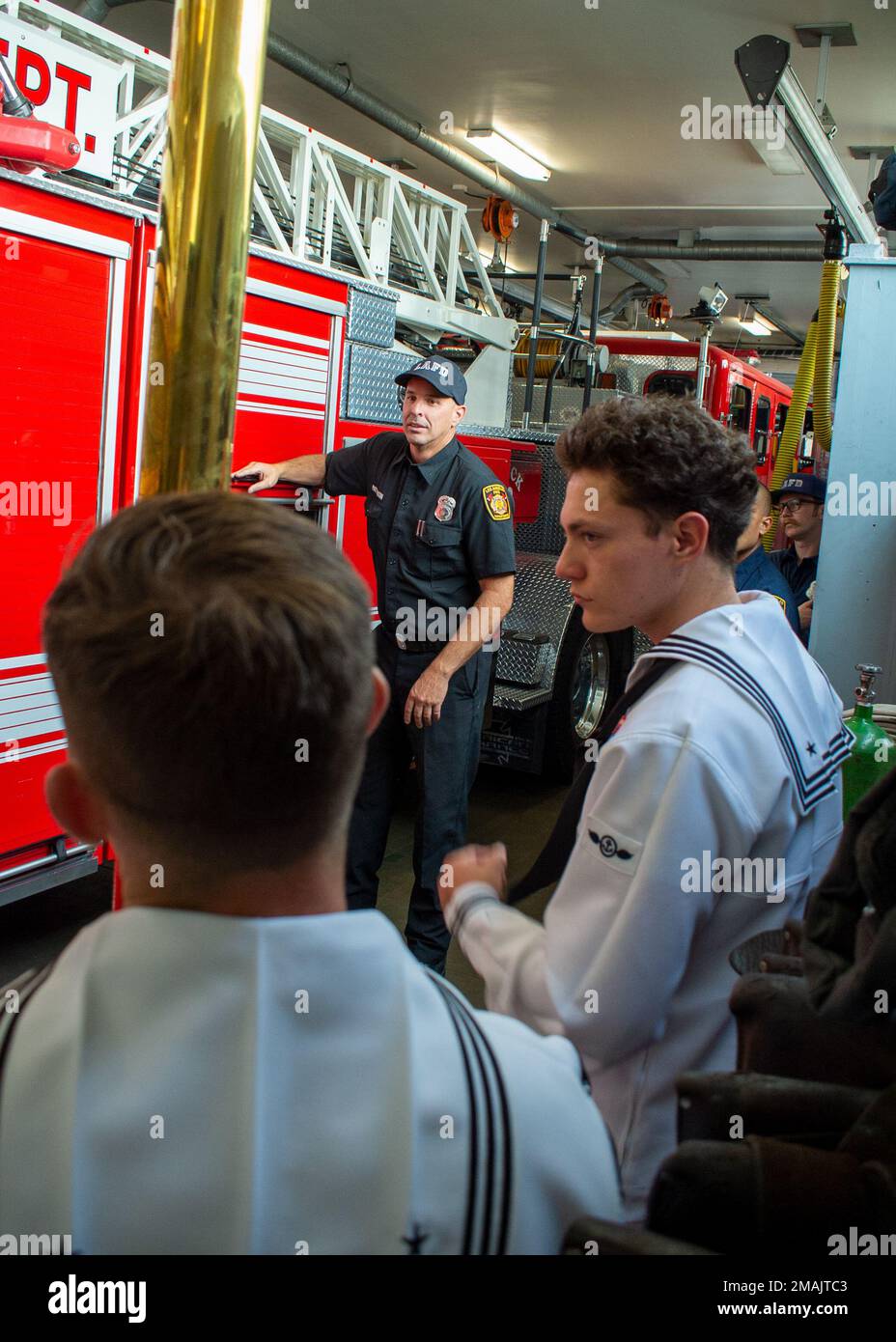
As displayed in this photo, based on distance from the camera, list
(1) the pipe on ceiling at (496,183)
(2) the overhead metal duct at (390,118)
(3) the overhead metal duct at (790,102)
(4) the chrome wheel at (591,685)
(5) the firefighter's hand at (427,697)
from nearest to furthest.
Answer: (5) the firefighter's hand at (427,697)
(4) the chrome wheel at (591,685)
(3) the overhead metal duct at (790,102)
(2) the overhead metal duct at (390,118)
(1) the pipe on ceiling at (496,183)

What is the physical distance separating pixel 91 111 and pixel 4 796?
2250 mm

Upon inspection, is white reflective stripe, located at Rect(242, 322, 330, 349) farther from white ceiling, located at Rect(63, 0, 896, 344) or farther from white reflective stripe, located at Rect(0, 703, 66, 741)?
white ceiling, located at Rect(63, 0, 896, 344)

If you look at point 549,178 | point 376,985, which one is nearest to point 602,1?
point 549,178

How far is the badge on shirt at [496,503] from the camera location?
412cm

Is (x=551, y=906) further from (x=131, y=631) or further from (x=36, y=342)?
(x=36, y=342)

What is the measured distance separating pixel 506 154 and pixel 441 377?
960 centimetres

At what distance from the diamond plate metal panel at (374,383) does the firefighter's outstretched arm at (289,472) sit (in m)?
0.55

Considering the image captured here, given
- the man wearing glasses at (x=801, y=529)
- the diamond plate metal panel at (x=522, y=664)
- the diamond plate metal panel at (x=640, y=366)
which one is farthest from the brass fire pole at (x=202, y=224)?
the diamond plate metal panel at (x=640, y=366)

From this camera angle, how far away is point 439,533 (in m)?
4.07

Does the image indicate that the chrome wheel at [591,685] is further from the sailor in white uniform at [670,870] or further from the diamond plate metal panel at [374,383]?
the sailor in white uniform at [670,870]

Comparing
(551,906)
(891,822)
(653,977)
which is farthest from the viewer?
(551,906)

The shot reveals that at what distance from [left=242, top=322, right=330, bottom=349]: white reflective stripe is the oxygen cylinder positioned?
8.66 feet

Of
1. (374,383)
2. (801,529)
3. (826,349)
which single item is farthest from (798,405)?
(374,383)

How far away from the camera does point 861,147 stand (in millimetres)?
11594
